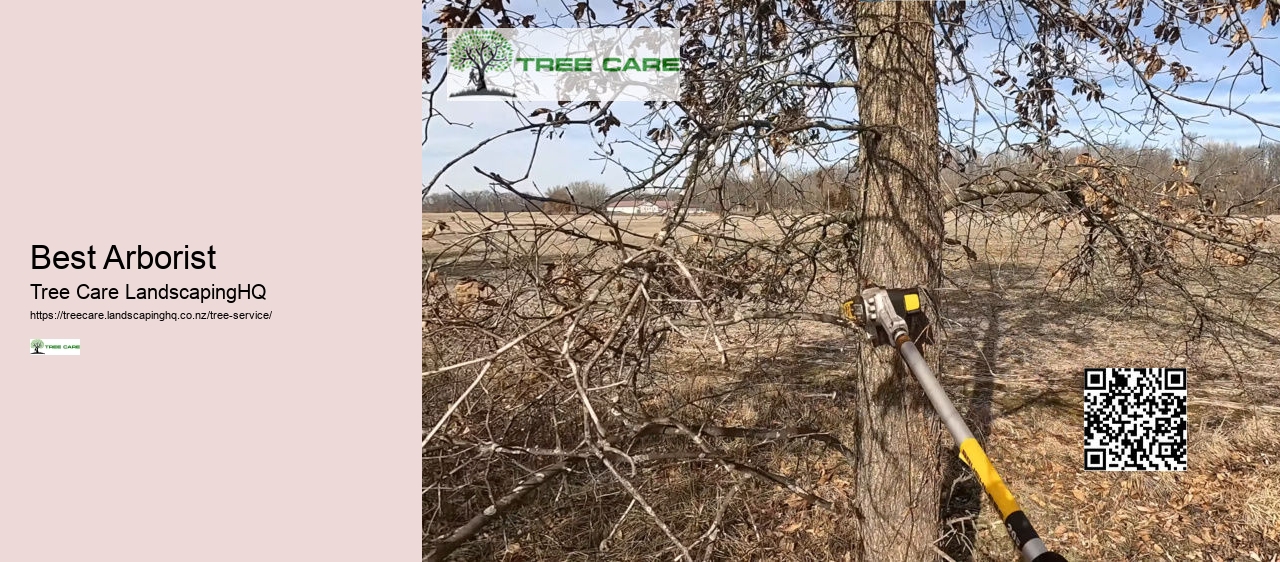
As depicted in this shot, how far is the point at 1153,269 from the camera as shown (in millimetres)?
3398

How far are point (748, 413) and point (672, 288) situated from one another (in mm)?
3203

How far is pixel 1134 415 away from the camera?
3885 mm

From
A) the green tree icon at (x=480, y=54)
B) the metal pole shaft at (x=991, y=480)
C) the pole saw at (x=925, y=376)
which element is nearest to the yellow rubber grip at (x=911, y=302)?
the pole saw at (x=925, y=376)

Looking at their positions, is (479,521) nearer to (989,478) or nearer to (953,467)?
(989,478)

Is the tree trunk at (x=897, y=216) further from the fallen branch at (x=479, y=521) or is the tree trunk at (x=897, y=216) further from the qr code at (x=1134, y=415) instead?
the fallen branch at (x=479, y=521)

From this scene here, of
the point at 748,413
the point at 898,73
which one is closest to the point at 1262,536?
the point at 748,413

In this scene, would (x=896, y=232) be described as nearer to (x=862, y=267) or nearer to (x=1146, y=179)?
(x=862, y=267)

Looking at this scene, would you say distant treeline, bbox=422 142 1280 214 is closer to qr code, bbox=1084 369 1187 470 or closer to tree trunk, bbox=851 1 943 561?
tree trunk, bbox=851 1 943 561

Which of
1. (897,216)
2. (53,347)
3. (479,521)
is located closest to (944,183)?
(897,216)

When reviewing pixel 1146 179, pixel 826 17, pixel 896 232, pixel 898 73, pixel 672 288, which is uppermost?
pixel 826 17

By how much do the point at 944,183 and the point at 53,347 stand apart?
2842 millimetres

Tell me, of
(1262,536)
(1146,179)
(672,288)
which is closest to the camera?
(672,288)

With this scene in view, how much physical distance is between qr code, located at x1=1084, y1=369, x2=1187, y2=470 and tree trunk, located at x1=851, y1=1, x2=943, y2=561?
1.11 metres

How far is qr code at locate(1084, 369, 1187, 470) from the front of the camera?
381 centimetres
